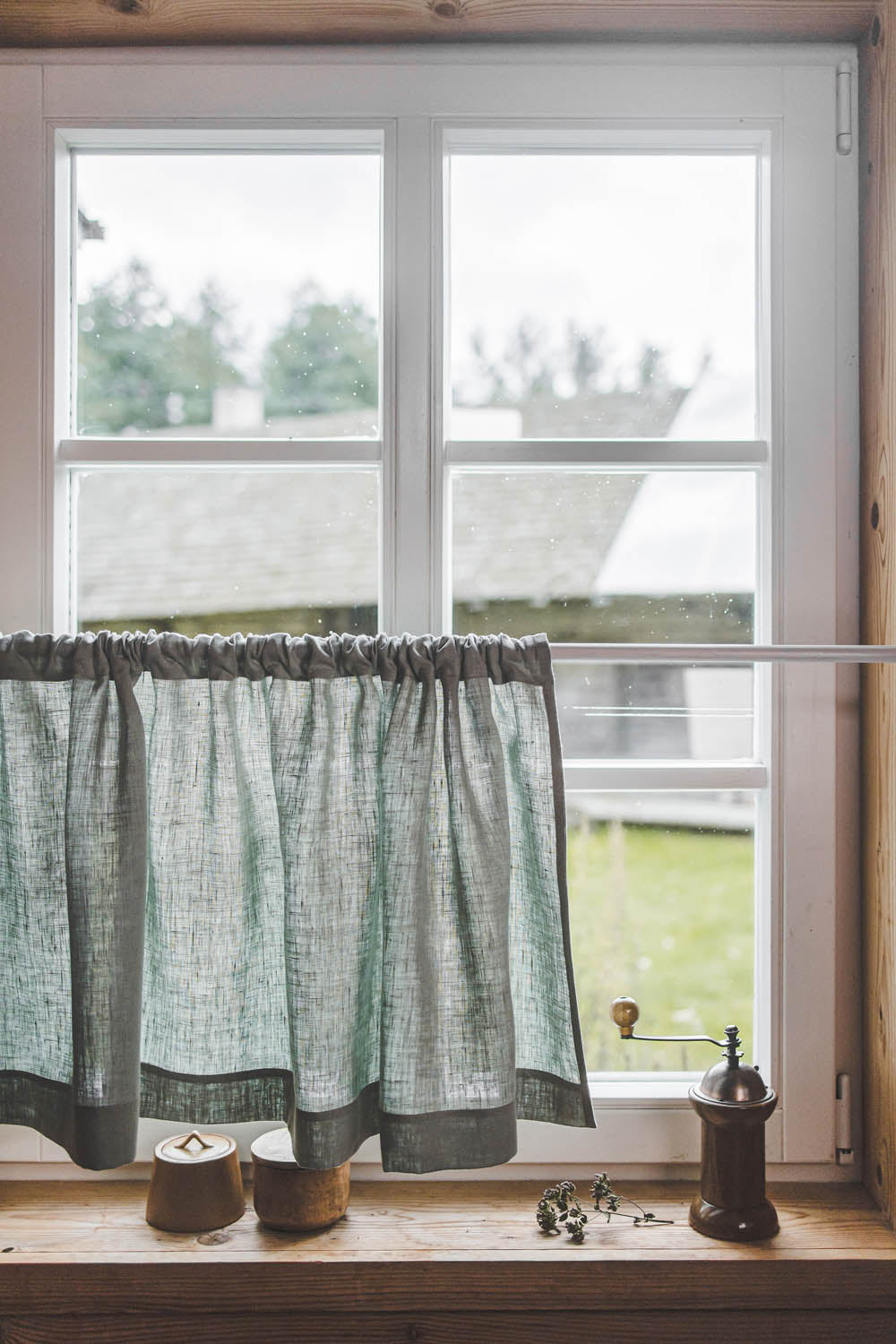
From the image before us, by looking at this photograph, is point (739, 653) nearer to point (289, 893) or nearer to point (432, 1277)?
point (289, 893)

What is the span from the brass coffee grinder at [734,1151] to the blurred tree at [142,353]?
108cm

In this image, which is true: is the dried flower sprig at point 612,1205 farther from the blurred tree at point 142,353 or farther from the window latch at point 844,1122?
the blurred tree at point 142,353

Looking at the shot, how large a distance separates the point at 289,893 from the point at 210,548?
1.67ft

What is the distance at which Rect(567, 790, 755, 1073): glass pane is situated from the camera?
1.27 metres

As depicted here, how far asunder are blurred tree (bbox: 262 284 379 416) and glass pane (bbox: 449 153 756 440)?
0.41ft

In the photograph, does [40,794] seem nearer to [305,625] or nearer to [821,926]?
[305,625]

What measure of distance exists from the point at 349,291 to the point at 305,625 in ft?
1.53

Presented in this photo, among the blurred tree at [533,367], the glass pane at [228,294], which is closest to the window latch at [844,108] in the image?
the blurred tree at [533,367]

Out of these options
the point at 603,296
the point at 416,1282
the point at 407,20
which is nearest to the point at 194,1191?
the point at 416,1282

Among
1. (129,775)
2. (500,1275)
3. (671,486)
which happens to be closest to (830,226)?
(671,486)

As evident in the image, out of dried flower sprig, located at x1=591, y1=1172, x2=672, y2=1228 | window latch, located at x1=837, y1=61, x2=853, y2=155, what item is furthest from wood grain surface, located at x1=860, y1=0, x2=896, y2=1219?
dried flower sprig, located at x1=591, y1=1172, x2=672, y2=1228

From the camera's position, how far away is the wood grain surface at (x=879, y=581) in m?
1.15

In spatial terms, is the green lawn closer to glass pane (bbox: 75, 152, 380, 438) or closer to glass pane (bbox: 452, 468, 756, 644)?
glass pane (bbox: 452, 468, 756, 644)

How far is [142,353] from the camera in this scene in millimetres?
1295
